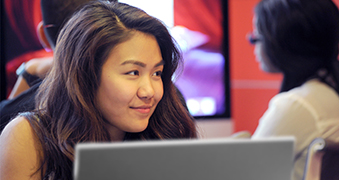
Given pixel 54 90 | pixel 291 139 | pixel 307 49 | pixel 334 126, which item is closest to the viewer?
pixel 291 139

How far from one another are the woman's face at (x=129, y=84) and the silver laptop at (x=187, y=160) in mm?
501

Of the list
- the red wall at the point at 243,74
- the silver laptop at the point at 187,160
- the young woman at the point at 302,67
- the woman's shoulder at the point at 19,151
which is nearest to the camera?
the silver laptop at the point at 187,160

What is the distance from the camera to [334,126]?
135cm

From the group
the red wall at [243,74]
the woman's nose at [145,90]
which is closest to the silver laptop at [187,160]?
the woman's nose at [145,90]

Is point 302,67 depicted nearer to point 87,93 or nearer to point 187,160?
point 87,93

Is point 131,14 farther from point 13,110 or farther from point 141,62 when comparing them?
point 13,110

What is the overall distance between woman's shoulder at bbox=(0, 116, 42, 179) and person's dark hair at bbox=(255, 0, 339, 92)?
1186mm

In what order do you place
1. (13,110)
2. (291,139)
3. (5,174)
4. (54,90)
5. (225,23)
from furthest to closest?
(225,23), (13,110), (54,90), (5,174), (291,139)

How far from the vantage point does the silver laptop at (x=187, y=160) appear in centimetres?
42

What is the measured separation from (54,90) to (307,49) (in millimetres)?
1165

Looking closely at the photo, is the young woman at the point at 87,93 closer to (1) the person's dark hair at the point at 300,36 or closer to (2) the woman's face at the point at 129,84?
(2) the woman's face at the point at 129,84

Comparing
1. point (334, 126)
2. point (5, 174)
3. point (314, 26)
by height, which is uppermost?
point (314, 26)

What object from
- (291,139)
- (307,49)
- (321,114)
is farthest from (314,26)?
(291,139)

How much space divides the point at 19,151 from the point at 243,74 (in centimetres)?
274
